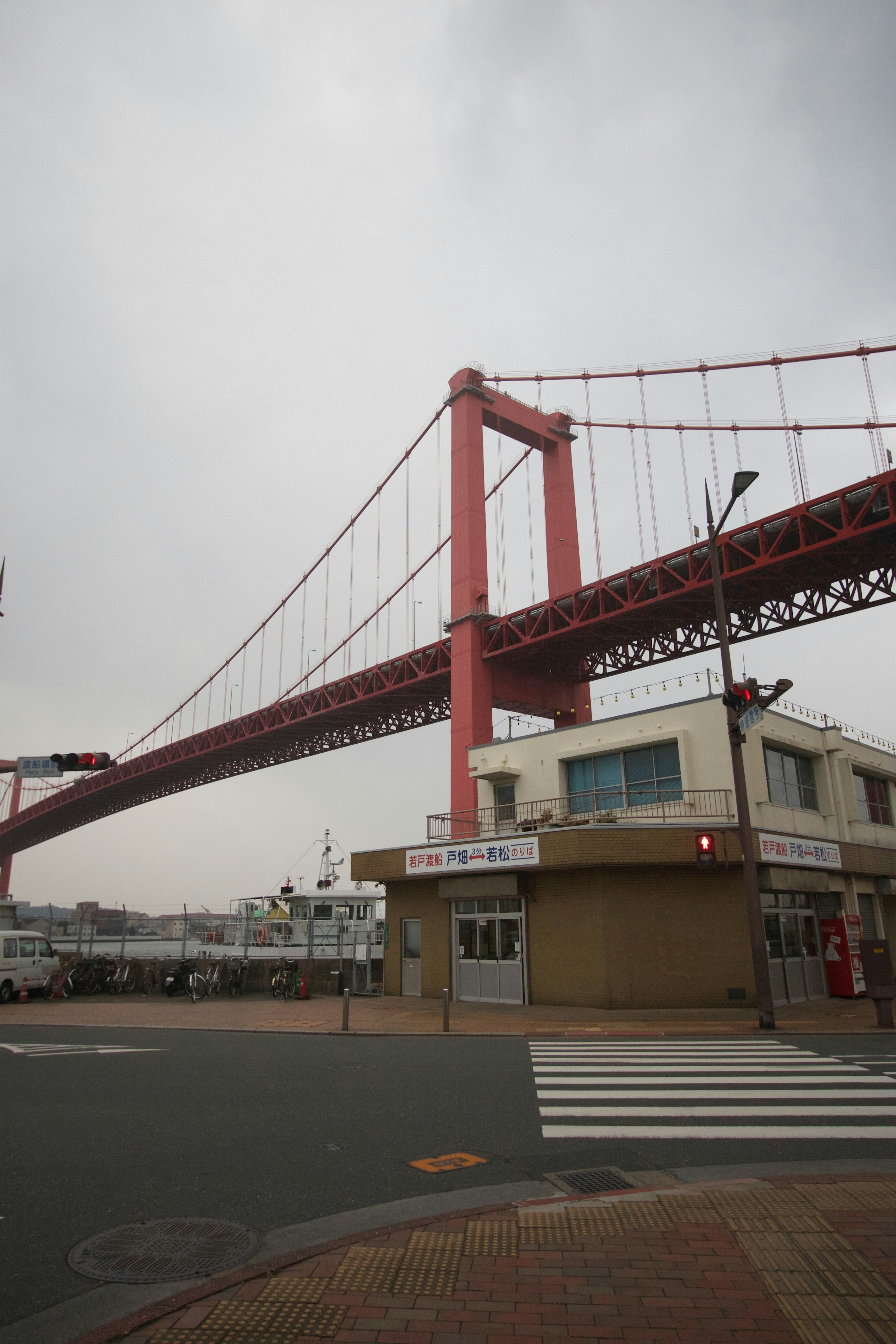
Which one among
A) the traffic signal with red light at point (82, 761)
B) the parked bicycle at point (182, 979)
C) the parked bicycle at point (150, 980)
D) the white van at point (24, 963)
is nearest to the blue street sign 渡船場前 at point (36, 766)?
the traffic signal with red light at point (82, 761)

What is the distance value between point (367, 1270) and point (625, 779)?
1970cm

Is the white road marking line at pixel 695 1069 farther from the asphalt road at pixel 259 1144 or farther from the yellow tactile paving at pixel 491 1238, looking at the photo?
the yellow tactile paving at pixel 491 1238

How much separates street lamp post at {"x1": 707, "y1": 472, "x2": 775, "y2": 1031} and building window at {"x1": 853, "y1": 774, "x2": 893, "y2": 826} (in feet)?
36.4

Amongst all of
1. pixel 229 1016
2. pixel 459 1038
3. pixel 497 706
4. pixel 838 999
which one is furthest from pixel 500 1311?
pixel 497 706

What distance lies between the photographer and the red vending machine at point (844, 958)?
21.7 m

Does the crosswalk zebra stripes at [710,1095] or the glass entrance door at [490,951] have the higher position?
the glass entrance door at [490,951]

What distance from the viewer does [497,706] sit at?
43531 millimetres

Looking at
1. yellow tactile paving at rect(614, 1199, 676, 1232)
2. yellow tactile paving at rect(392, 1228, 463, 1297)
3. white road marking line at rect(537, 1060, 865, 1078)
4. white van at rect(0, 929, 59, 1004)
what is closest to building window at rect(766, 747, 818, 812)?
white road marking line at rect(537, 1060, 865, 1078)

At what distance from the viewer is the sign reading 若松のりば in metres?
20.5

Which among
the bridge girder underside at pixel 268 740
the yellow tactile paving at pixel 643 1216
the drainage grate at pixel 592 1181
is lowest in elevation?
the drainage grate at pixel 592 1181

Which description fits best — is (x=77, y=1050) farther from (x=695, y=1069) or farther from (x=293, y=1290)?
(x=293, y=1290)

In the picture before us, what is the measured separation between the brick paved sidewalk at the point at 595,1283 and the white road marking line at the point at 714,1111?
9.87ft

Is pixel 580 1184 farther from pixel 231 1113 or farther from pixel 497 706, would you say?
pixel 497 706

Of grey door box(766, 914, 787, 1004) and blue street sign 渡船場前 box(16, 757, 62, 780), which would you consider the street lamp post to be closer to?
grey door box(766, 914, 787, 1004)
